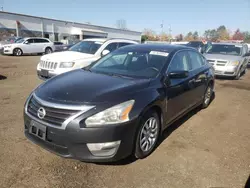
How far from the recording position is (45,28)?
38.7 m

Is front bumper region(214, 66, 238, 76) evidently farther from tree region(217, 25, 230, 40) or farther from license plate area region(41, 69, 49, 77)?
tree region(217, 25, 230, 40)

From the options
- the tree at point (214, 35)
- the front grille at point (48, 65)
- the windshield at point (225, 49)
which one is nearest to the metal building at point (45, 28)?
the front grille at point (48, 65)

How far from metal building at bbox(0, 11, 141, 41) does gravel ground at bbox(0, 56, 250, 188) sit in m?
33.5

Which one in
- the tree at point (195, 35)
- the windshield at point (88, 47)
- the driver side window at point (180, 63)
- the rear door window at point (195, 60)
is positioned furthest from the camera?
the tree at point (195, 35)

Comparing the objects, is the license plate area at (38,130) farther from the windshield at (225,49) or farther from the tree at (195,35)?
the tree at (195,35)

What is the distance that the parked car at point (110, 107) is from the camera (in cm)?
265

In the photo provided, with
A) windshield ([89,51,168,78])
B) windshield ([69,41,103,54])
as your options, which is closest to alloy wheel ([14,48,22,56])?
windshield ([69,41,103,54])

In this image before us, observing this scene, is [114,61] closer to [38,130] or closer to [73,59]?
[38,130]

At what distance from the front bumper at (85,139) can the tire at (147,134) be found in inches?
8.4

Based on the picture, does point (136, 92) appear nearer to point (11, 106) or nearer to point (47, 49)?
point (11, 106)

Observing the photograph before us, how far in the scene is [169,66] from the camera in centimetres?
382

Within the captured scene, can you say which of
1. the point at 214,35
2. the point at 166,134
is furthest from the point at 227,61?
the point at 214,35

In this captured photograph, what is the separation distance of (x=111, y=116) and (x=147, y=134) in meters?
0.81

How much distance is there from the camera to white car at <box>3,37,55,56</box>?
19.4m
